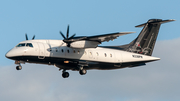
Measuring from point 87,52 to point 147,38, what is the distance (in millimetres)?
7327

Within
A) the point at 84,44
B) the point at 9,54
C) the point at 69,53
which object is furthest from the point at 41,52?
the point at 84,44

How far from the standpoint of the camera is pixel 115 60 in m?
30.3

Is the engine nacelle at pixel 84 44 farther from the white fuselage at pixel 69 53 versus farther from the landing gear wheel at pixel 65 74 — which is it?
the landing gear wheel at pixel 65 74

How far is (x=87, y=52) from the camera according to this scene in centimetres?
2905

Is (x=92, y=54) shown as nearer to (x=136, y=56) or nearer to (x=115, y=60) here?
(x=115, y=60)

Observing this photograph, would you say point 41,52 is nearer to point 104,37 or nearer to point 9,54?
point 9,54

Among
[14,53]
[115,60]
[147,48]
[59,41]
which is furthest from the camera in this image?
[147,48]

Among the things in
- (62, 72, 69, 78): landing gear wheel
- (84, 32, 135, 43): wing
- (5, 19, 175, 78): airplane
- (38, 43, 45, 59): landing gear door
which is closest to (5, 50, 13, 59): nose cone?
(5, 19, 175, 78): airplane

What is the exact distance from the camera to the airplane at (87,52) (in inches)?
1056

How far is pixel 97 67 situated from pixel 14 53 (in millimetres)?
8101

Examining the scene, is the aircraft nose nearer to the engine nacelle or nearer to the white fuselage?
the white fuselage

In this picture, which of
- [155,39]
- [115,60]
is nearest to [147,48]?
[155,39]

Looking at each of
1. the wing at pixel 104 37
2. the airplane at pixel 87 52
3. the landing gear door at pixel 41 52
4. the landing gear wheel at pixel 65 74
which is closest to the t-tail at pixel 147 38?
the airplane at pixel 87 52

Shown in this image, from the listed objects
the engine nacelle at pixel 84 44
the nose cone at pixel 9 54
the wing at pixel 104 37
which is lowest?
the nose cone at pixel 9 54
